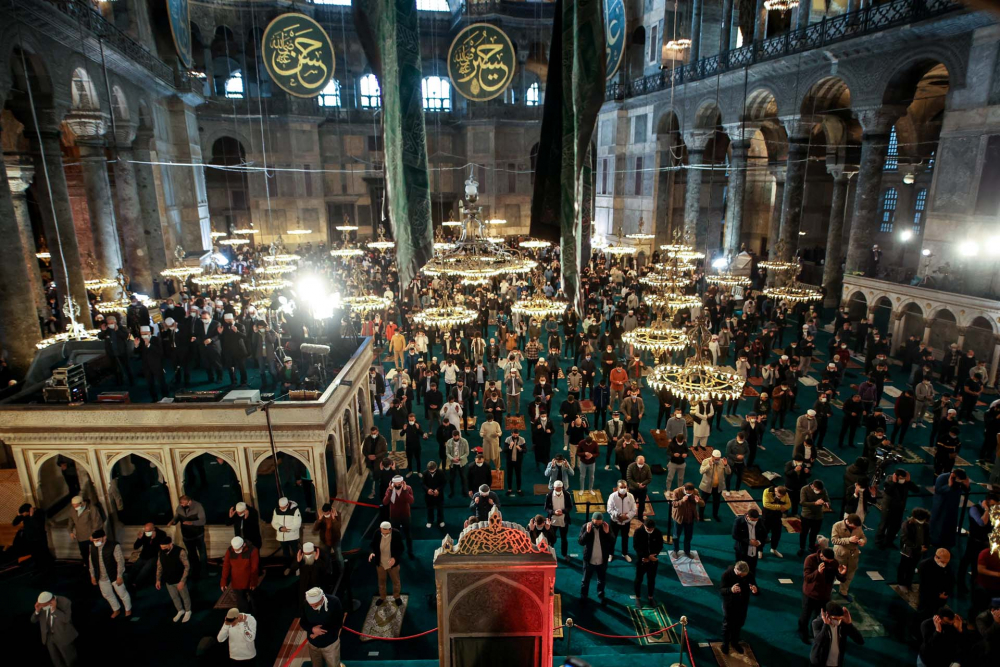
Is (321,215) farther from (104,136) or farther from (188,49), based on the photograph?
(188,49)

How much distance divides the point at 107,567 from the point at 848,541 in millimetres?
8023

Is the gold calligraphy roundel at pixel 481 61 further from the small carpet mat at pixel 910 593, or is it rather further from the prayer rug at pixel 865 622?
the small carpet mat at pixel 910 593

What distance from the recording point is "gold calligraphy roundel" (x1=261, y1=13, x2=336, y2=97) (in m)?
10.1

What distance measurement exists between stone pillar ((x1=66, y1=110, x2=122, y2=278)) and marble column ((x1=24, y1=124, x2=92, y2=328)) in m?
1.67

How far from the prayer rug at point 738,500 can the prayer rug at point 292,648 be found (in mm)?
5894

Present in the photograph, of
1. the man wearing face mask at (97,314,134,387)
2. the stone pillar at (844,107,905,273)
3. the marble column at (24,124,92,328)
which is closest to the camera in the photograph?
the man wearing face mask at (97,314,134,387)

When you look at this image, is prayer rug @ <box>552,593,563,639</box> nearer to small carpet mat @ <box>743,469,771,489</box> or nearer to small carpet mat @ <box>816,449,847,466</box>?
small carpet mat @ <box>743,469,771,489</box>

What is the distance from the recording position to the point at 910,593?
6.68 m

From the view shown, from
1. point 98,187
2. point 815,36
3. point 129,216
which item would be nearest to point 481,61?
point 98,187

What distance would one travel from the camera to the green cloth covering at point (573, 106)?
5754mm

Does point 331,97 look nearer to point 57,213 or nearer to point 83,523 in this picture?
point 57,213

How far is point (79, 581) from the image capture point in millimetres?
7148

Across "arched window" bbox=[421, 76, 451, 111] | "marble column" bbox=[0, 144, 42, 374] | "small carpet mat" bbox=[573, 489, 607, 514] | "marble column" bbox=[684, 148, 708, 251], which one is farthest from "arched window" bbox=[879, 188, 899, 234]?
"marble column" bbox=[0, 144, 42, 374]

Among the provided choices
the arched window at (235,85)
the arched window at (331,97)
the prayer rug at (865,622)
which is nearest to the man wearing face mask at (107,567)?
the prayer rug at (865,622)
